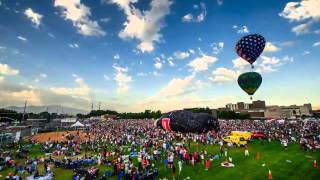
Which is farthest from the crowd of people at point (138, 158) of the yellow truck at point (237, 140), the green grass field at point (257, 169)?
the yellow truck at point (237, 140)

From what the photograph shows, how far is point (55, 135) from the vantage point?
197 ft

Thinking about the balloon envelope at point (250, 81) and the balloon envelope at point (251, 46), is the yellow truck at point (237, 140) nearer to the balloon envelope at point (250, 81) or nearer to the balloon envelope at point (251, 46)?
the balloon envelope at point (250, 81)

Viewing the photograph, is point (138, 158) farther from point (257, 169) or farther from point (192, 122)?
point (257, 169)

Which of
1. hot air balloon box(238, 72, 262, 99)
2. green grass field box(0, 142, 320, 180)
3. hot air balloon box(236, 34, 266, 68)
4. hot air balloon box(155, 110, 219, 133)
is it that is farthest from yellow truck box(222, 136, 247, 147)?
hot air balloon box(236, 34, 266, 68)

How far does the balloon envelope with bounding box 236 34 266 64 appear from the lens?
29.8 meters

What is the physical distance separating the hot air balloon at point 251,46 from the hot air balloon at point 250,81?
2.20 m

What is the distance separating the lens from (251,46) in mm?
30109

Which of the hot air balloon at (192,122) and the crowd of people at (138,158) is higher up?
the hot air balloon at (192,122)

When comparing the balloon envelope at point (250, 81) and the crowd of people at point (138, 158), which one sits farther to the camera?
the balloon envelope at point (250, 81)

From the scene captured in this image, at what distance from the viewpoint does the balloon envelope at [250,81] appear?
30125 mm

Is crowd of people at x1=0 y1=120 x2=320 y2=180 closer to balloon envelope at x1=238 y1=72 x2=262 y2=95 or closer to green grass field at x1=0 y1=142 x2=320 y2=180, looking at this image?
green grass field at x1=0 y1=142 x2=320 y2=180

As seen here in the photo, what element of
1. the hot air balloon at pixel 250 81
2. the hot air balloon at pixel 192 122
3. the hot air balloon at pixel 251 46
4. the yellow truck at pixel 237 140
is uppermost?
the hot air balloon at pixel 251 46

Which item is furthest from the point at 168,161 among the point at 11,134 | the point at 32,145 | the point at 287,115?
the point at 287,115

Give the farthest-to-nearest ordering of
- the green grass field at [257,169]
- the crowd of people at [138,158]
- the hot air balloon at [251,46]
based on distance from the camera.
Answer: the hot air balloon at [251,46], the crowd of people at [138,158], the green grass field at [257,169]
